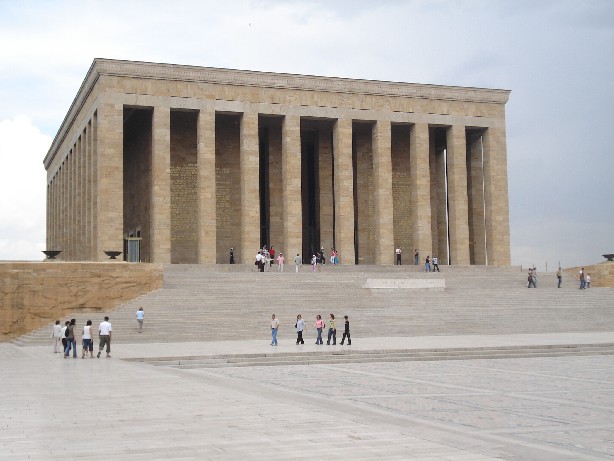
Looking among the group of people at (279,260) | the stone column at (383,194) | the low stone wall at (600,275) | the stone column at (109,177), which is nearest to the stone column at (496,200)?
the stone column at (383,194)

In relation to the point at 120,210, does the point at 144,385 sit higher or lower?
lower

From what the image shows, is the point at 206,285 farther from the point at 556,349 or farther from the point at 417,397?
the point at 417,397

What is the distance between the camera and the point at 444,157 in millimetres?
51188

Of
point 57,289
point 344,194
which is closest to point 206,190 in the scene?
point 344,194

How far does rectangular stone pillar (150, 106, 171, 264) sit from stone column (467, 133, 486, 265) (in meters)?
17.8

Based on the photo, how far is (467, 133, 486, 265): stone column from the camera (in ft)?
155

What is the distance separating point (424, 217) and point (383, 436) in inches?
1454

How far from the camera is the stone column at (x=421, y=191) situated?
1766 inches

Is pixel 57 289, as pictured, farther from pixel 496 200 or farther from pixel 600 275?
pixel 496 200

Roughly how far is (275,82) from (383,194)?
8089 mm

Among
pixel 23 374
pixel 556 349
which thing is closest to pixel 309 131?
pixel 556 349

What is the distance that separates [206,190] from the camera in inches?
1609

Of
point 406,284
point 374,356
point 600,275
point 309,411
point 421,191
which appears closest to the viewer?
point 309,411

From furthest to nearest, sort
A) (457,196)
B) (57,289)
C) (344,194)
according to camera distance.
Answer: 1. (457,196)
2. (344,194)
3. (57,289)
